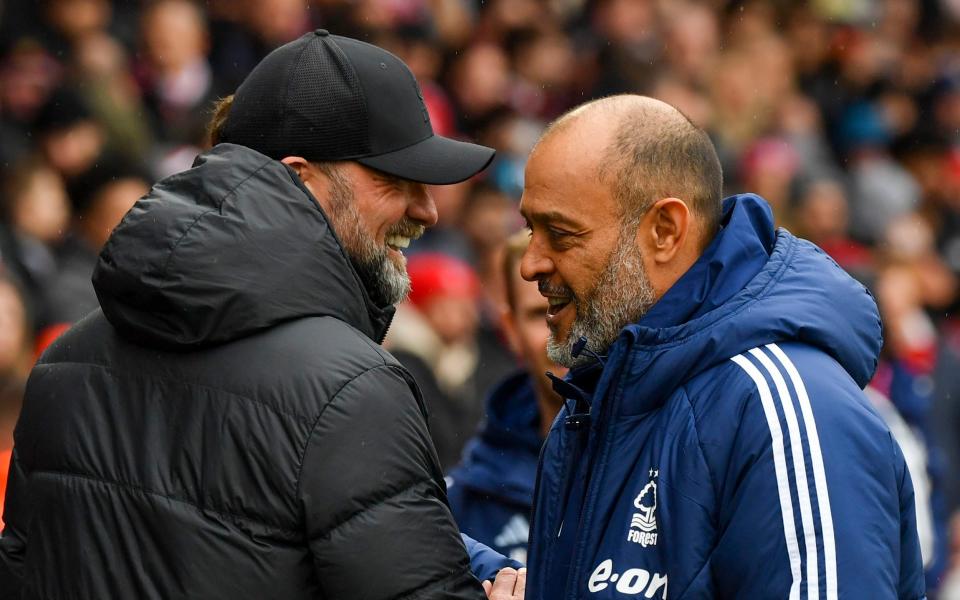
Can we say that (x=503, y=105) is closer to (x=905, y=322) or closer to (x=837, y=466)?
(x=905, y=322)

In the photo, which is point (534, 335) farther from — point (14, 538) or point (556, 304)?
point (14, 538)

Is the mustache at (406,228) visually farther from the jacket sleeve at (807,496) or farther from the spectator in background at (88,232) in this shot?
the spectator in background at (88,232)

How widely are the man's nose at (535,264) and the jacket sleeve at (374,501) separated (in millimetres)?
410

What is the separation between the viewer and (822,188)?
10133mm

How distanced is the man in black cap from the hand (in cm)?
25

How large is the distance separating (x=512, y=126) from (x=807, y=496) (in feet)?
23.0

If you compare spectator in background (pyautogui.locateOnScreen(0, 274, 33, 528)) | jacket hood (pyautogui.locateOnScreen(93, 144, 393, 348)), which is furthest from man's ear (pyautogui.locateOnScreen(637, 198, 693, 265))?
spectator in background (pyautogui.locateOnScreen(0, 274, 33, 528))

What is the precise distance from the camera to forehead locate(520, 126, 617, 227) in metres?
2.49

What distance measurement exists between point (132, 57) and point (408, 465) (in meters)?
5.31

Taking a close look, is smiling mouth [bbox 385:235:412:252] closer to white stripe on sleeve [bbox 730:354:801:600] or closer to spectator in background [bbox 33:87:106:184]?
white stripe on sleeve [bbox 730:354:801:600]

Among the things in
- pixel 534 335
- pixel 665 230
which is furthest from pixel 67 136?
pixel 665 230

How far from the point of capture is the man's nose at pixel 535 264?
2.59 m

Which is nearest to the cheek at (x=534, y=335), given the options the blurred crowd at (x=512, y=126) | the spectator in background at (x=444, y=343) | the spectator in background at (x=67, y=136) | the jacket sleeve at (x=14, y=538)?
the blurred crowd at (x=512, y=126)

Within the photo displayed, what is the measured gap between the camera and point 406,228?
2828 millimetres
